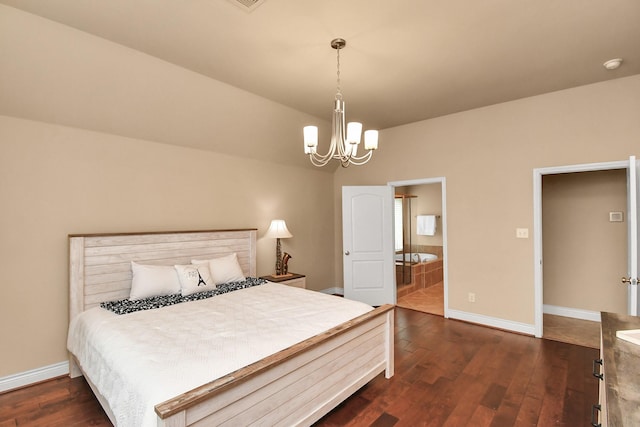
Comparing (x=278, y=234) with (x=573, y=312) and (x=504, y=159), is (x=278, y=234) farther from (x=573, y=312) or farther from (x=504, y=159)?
(x=573, y=312)

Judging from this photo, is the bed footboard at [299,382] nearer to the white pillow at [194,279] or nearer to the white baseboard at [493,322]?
the white pillow at [194,279]

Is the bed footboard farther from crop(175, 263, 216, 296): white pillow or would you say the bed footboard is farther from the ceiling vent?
the ceiling vent

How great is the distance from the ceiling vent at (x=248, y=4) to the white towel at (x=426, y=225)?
20.6ft

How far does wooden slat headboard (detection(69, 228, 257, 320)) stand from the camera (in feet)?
9.19

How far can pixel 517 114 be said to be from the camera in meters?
3.82

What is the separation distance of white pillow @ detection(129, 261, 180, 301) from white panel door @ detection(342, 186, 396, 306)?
261 cm

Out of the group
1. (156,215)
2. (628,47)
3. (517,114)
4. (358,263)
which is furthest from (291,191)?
(628,47)

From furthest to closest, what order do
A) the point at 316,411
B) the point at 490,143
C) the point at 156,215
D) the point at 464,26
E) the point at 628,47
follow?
the point at 490,143, the point at 156,215, the point at 628,47, the point at 464,26, the point at 316,411

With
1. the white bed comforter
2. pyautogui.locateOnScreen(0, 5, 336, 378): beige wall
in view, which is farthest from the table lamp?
the white bed comforter

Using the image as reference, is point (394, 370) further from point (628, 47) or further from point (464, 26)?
point (628, 47)

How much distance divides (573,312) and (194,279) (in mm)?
4902

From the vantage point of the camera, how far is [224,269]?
355 cm

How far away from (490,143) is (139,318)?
427 cm

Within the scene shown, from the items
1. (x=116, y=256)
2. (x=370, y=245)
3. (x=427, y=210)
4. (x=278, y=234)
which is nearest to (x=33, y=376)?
(x=116, y=256)
